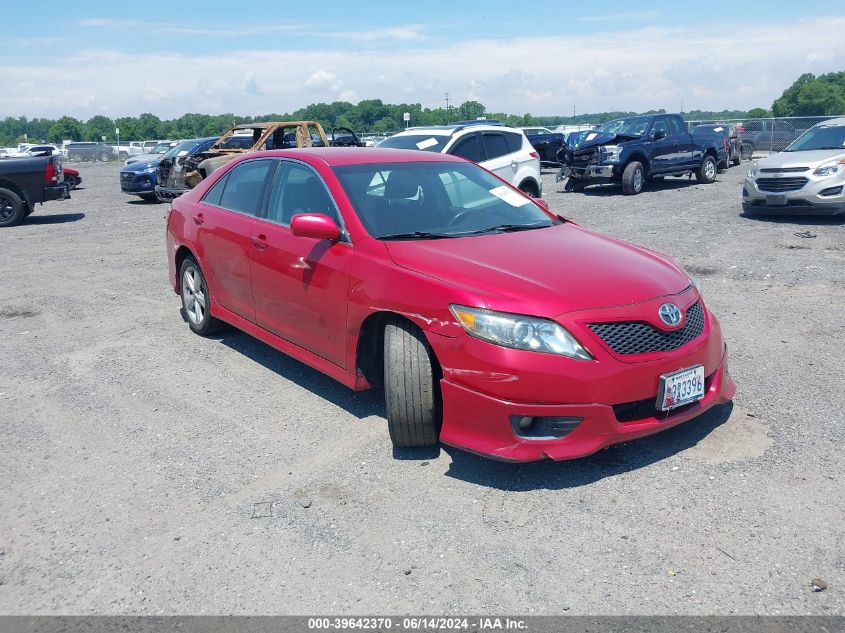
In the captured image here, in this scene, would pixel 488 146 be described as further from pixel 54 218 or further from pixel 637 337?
pixel 54 218

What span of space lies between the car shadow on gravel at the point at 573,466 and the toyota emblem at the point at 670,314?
75 centimetres

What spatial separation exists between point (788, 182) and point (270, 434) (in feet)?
36.0

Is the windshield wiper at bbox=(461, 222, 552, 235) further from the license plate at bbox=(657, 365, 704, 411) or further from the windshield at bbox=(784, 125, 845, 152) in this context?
the windshield at bbox=(784, 125, 845, 152)

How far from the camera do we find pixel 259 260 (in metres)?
5.28

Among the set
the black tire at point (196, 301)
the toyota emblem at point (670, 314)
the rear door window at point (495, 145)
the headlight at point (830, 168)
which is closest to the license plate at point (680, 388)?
the toyota emblem at point (670, 314)

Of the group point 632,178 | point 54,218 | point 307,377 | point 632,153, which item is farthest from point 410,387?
point 54,218

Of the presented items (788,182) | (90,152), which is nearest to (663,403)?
(788,182)

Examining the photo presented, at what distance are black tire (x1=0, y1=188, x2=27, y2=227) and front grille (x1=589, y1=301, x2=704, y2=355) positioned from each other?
15.2 m

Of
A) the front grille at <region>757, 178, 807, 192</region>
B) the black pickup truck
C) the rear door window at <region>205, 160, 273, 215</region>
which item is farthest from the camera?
the black pickup truck

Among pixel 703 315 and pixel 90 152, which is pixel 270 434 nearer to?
pixel 703 315

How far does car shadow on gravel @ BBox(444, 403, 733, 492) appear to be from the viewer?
12.8 ft

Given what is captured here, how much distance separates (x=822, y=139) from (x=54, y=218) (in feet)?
52.6

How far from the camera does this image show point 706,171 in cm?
1977

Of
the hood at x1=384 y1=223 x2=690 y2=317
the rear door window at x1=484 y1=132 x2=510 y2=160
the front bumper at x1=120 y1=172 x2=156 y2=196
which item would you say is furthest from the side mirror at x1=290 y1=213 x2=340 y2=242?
the front bumper at x1=120 y1=172 x2=156 y2=196
